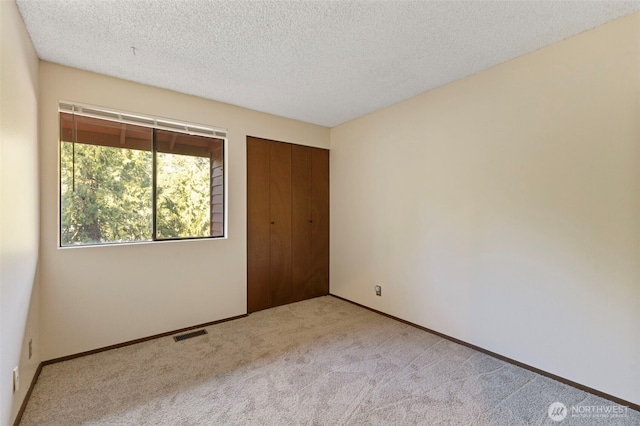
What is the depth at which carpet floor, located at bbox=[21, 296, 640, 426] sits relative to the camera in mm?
1740

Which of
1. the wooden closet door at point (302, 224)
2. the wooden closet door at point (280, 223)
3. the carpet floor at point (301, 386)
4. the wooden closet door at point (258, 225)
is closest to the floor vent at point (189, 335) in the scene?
the carpet floor at point (301, 386)

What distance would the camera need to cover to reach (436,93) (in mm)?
2877

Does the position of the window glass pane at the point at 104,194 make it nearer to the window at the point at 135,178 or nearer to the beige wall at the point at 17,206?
the window at the point at 135,178

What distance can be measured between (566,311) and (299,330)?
2307 mm

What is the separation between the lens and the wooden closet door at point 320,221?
4129mm

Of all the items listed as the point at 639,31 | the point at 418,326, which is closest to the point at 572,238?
the point at 639,31

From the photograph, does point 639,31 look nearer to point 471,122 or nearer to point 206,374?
point 471,122

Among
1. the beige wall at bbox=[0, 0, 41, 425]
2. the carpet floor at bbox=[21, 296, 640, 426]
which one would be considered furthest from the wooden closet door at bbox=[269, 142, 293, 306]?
the beige wall at bbox=[0, 0, 41, 425]

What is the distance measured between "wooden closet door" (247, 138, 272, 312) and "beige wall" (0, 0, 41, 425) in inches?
74.2

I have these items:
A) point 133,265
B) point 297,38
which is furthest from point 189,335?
point 297,38

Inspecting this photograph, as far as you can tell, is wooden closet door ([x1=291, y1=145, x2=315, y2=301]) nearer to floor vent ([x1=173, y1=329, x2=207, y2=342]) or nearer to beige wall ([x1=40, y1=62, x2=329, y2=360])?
beige wall ([x1=40, y1=62, x2=329, y2=360])

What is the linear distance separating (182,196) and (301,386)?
226 centimetres

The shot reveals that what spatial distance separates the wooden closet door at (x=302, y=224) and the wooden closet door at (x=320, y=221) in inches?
2.1

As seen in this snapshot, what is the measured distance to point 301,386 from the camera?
2037 millimetres
